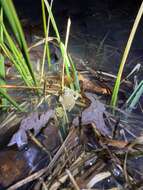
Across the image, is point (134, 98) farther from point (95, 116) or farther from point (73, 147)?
point (73, 147)

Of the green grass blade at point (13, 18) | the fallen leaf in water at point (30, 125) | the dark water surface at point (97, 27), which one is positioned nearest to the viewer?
the green grass blade at point (13, 18)

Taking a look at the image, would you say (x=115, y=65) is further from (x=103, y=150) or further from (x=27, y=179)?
(x=27, y=179)

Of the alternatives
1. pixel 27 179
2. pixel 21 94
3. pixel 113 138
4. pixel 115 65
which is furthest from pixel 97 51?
pixel 27 179

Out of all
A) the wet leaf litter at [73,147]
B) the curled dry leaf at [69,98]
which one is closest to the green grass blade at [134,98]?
the wet leaf litter at [73,147]

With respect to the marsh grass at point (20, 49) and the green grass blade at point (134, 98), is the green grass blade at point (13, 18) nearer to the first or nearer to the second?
the marsh grass at point (20, 49)

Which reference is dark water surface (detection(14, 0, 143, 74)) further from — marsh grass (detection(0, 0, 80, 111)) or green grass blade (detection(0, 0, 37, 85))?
green grass blade (detection(0, 0, 37, 85))
